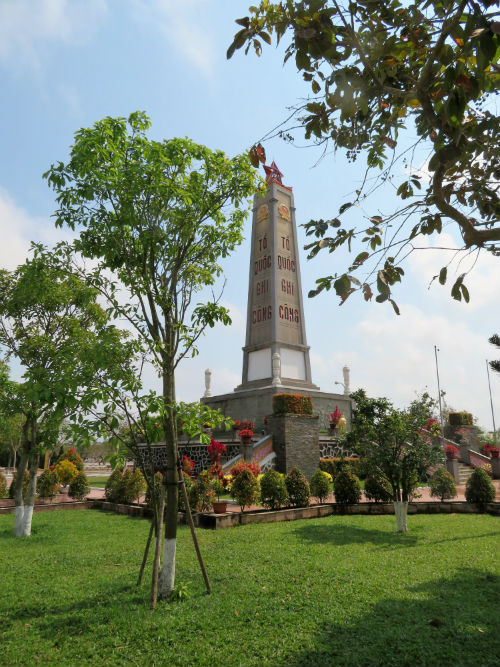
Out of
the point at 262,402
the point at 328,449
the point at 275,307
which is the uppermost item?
the point at 275,307

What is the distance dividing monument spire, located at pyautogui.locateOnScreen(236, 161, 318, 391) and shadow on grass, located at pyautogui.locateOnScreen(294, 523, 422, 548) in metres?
17.3

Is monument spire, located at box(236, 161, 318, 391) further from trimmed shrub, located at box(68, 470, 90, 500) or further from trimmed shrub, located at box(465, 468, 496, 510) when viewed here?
trimmed shrub, located at box(465, 468, 496, 510)

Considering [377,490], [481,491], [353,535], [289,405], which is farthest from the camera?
[289,405]

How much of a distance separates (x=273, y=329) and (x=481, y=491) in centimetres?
1802

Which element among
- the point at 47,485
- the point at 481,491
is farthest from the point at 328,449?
the point at 47,485

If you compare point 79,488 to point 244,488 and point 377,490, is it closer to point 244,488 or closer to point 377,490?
point 244,488

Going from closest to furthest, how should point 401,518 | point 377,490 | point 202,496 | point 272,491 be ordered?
point 401,518
point 202,496
point 272,491
point 377,490

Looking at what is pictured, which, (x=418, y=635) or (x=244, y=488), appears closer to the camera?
(x=418, y=635)

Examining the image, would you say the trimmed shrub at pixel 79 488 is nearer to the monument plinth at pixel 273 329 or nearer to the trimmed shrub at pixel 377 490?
the trimmed shrub at pixel 377 490

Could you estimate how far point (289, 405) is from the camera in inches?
725

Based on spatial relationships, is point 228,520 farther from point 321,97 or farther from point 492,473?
point 492,473

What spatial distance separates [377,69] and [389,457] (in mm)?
9284

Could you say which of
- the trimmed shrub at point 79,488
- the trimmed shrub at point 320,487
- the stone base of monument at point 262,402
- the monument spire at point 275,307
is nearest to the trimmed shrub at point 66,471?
the trimmed shrub at point 79,488

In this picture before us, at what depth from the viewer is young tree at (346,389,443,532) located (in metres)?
10.8
